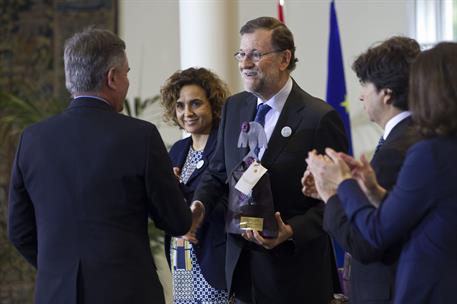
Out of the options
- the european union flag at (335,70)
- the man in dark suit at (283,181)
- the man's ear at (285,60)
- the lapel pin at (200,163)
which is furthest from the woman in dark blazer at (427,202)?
the european union flag at (335,70)

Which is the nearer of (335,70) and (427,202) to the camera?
(427,202)

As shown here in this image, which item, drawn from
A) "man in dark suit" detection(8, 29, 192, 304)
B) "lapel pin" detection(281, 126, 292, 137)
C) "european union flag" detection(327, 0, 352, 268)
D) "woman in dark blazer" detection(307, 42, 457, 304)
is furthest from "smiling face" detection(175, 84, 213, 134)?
"european union flag" detection(327, 0, 352, 268)

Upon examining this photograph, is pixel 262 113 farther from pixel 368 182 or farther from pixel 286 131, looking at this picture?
pixel 368 182

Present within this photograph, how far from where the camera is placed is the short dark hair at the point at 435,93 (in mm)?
2559

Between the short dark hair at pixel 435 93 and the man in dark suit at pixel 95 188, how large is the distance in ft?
3.23

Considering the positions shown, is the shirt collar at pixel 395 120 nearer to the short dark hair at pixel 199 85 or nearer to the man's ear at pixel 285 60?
the man's ear at pixel 285 60

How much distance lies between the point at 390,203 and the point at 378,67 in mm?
649

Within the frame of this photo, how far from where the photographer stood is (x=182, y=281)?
4312mm

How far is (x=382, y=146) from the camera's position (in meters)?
3.00

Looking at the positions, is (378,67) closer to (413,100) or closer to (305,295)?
(413,100)

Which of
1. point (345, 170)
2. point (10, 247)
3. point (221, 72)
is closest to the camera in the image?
point (345, 170)

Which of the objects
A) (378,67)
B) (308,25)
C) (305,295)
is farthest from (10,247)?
(378,67)

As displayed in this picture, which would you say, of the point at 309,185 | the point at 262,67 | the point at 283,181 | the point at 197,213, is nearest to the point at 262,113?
the point at 262,67

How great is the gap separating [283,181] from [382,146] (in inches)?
34.4
